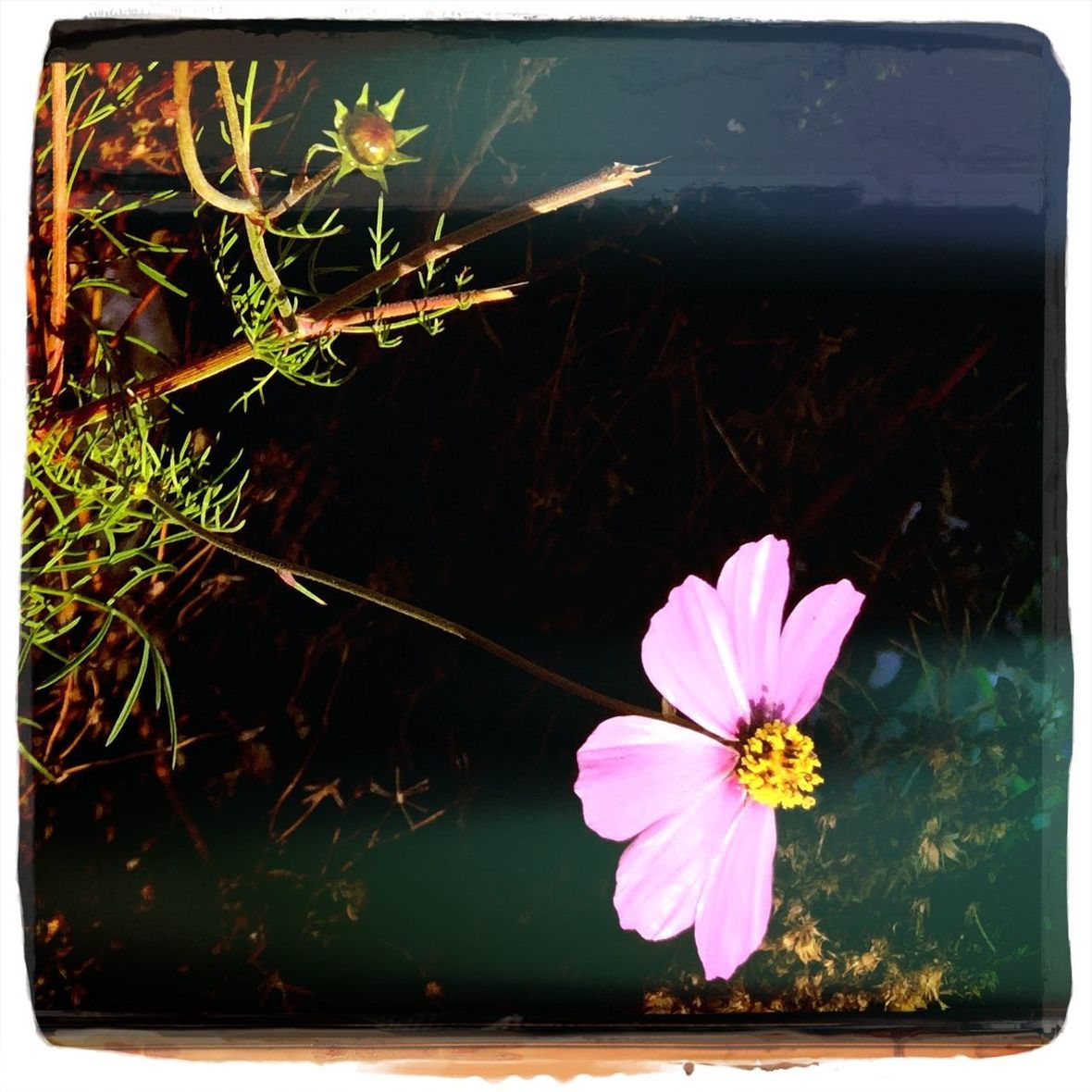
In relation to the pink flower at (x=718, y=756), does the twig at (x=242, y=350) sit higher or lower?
higher

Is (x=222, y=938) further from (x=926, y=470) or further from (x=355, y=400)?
(x=926, y=470)

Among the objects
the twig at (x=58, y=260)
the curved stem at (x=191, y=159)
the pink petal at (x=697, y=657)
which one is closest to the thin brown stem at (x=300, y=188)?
the curved stem at (x=191, y=159)

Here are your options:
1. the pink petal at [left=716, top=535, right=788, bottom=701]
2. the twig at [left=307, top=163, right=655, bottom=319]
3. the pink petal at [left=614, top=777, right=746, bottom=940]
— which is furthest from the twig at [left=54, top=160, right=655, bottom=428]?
the pink petal at [left=614, top=777, right=746, bottom=940]

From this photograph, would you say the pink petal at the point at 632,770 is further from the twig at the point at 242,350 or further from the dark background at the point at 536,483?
the twig at the point at 242,350

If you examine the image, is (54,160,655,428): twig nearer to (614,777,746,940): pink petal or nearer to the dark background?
the dark background

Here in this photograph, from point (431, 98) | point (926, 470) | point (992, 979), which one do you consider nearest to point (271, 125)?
point (431, 98)

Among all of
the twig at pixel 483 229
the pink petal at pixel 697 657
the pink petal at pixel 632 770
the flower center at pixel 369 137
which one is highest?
the flower center at pixel 369 137

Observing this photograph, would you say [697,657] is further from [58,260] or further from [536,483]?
[58,260]
